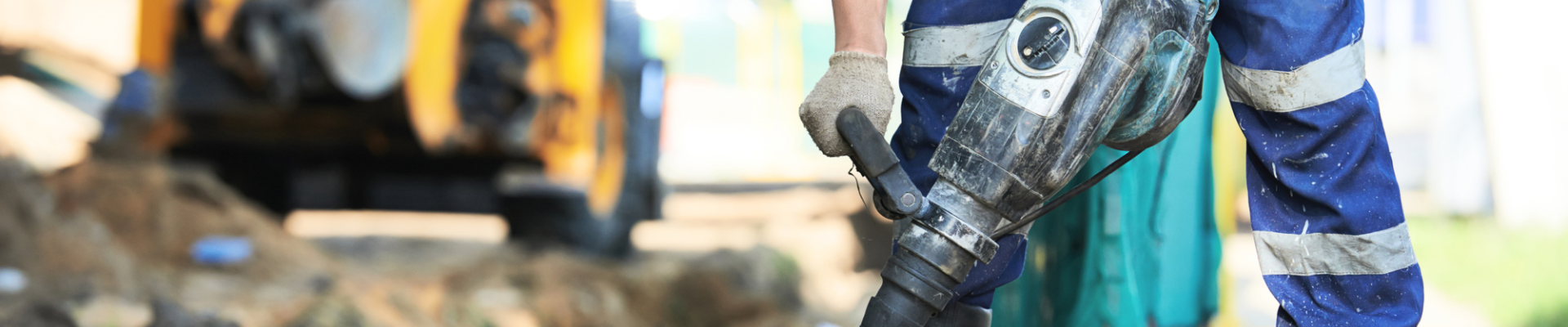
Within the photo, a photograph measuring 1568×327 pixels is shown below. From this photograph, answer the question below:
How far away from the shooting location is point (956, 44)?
116cm

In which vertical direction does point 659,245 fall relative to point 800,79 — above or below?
below

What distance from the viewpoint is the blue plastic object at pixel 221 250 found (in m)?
3.55

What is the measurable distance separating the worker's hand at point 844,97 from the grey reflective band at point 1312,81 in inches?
20.2

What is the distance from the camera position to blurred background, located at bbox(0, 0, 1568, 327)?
318 cm

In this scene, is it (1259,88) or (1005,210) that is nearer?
(1005,210)

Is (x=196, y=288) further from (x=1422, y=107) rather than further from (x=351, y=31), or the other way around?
(x=1422, y=107)

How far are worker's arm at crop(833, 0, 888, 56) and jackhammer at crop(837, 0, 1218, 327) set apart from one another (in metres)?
0.17

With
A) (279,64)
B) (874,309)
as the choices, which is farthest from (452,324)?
(874,309)

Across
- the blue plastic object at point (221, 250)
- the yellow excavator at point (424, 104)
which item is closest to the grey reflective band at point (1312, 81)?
the yellow excavator at point (424, 104)

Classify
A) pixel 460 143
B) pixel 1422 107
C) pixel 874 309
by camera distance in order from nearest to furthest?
pixel 874 309 < pixel 1422 107 < pixel 460 143

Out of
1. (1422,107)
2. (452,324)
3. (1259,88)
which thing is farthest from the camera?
(1422,107)

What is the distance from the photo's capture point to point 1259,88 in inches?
45.8

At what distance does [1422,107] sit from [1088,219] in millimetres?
3110

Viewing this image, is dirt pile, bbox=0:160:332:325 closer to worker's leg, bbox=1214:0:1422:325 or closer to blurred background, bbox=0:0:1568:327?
blurred background, bbox=0:0:1568:327
